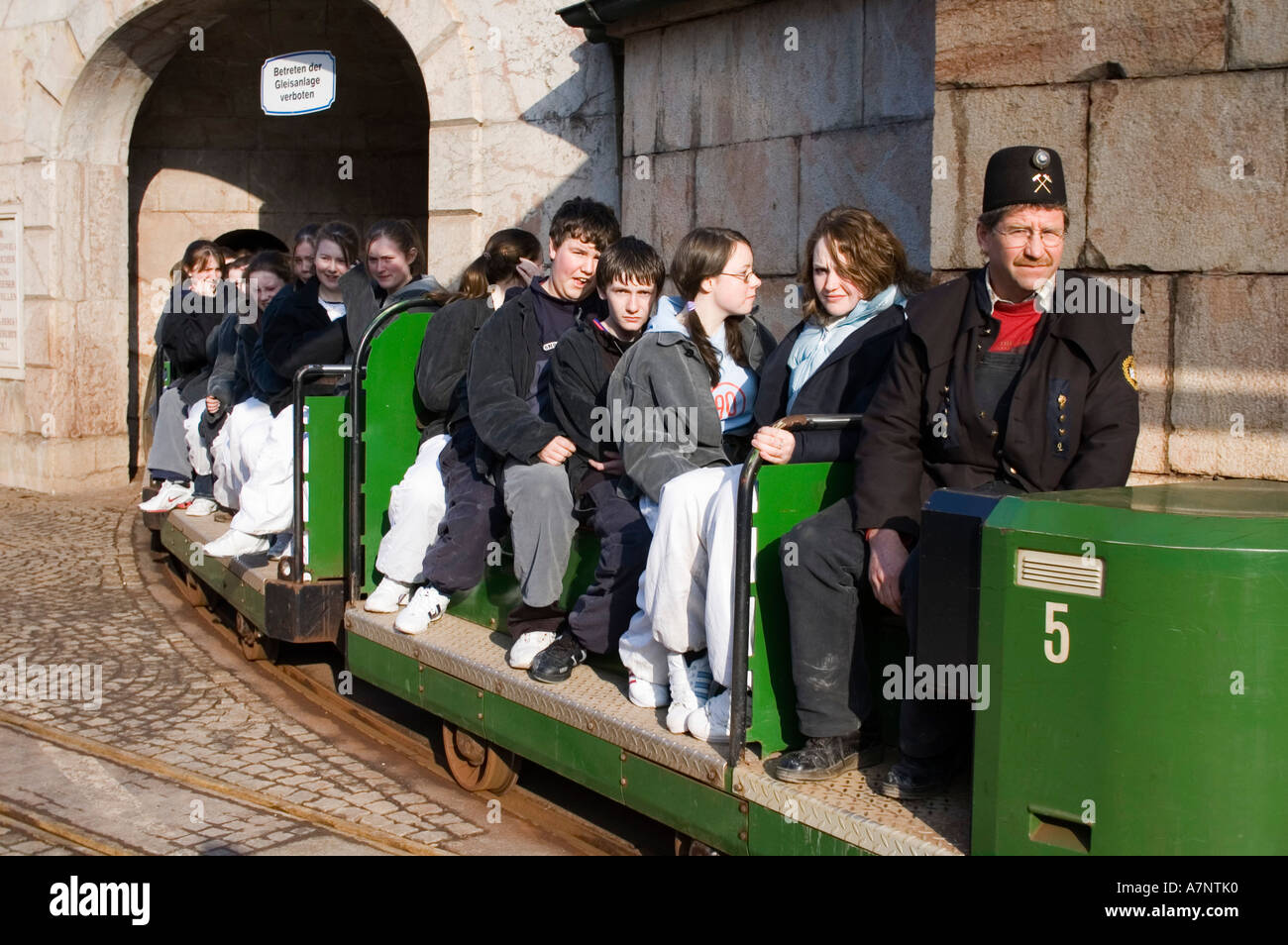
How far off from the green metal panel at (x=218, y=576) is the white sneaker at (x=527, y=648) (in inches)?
76.6

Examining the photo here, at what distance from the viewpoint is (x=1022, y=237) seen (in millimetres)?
3516

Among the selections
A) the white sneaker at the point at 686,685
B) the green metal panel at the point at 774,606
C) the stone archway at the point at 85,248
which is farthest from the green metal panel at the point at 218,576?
the stone archway at the point at 85,248

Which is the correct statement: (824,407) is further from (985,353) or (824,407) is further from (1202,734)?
(1202,734)

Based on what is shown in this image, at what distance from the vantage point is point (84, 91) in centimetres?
1248

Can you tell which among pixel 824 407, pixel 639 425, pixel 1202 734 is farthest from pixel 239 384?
pixel 1202 734

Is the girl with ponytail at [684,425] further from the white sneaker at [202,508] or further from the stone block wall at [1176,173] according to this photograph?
the white sneaker at [202,508]

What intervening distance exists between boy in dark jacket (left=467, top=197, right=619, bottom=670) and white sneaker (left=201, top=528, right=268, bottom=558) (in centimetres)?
242

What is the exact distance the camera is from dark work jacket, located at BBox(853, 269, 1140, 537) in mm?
3404

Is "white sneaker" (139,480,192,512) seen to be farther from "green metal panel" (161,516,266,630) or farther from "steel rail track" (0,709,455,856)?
"steel rail track" (0,709,455,856)

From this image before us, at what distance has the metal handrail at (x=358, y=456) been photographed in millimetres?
5836

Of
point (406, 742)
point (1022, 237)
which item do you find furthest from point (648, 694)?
point (406, 742)

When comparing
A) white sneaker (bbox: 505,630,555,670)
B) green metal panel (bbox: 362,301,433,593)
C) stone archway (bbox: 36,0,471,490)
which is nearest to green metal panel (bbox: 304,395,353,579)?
green metal panel (bbox: 362,301,433,593)
